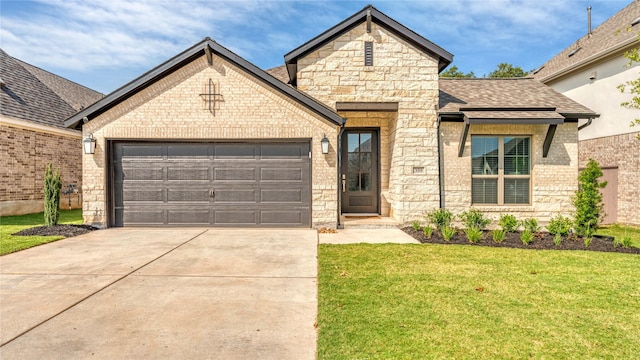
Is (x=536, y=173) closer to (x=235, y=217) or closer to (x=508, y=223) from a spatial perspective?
(x=508, y=223)

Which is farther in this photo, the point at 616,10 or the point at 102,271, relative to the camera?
the point at 616,10

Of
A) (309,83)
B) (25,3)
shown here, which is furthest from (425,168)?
(25,3)

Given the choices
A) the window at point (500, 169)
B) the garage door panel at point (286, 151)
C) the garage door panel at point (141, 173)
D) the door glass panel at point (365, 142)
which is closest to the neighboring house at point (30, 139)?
the garage door panel at point (141, 173)

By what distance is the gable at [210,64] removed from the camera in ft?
29.6

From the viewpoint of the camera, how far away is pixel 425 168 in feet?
32.3

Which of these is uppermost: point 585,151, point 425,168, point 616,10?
point 616,10

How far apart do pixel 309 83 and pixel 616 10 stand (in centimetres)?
1654

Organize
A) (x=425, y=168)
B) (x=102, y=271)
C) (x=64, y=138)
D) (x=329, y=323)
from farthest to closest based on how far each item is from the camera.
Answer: (x=64, y=138) < (x=425, y=168) < (x=102, y=271) < (x=329, y=323)

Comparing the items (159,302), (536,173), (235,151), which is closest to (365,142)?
(235,151)

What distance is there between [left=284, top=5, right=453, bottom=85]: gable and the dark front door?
3.08 meters

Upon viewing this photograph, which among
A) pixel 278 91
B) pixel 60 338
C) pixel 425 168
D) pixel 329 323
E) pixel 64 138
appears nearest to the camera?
pixel 60 338

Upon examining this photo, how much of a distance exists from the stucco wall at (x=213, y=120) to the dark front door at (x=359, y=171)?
2.18 meters

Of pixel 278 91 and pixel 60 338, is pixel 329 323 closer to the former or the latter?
pixel 60 338

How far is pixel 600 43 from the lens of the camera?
1363 centimetres
